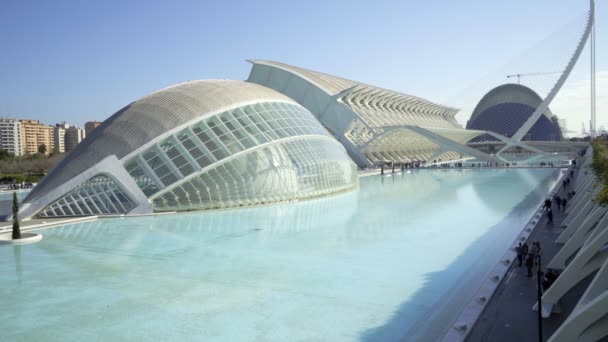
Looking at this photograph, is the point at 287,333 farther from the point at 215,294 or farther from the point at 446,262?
the point at 446,262

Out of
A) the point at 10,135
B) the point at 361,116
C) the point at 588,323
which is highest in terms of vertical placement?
the point at 361,116

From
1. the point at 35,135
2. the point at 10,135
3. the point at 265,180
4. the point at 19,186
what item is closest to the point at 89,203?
the point at 265,180

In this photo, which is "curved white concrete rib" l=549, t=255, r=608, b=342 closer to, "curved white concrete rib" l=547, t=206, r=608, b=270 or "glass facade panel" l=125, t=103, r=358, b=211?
"curved white concrete rib" l=547, t=206, r=608, b=270

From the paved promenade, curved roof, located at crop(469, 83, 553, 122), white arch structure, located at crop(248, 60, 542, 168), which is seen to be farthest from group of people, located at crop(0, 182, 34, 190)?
curved roof, located at crop(469, 83, 553, 122)

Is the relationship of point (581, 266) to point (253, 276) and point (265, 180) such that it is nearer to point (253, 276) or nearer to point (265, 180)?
point (253, 276)

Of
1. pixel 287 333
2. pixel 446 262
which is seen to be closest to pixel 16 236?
pixel 287 333

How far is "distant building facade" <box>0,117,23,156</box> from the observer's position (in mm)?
123188

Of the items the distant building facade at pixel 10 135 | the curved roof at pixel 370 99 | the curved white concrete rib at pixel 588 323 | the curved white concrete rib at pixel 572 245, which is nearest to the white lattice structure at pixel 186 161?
the curved white concrete rib at pixel 572 245

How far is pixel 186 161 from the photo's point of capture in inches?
901

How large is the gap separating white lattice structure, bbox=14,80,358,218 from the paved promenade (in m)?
14.9

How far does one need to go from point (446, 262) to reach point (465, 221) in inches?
271

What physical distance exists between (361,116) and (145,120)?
39.4 metres

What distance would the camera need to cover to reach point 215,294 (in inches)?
390

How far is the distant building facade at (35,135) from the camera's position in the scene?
13075 cm
